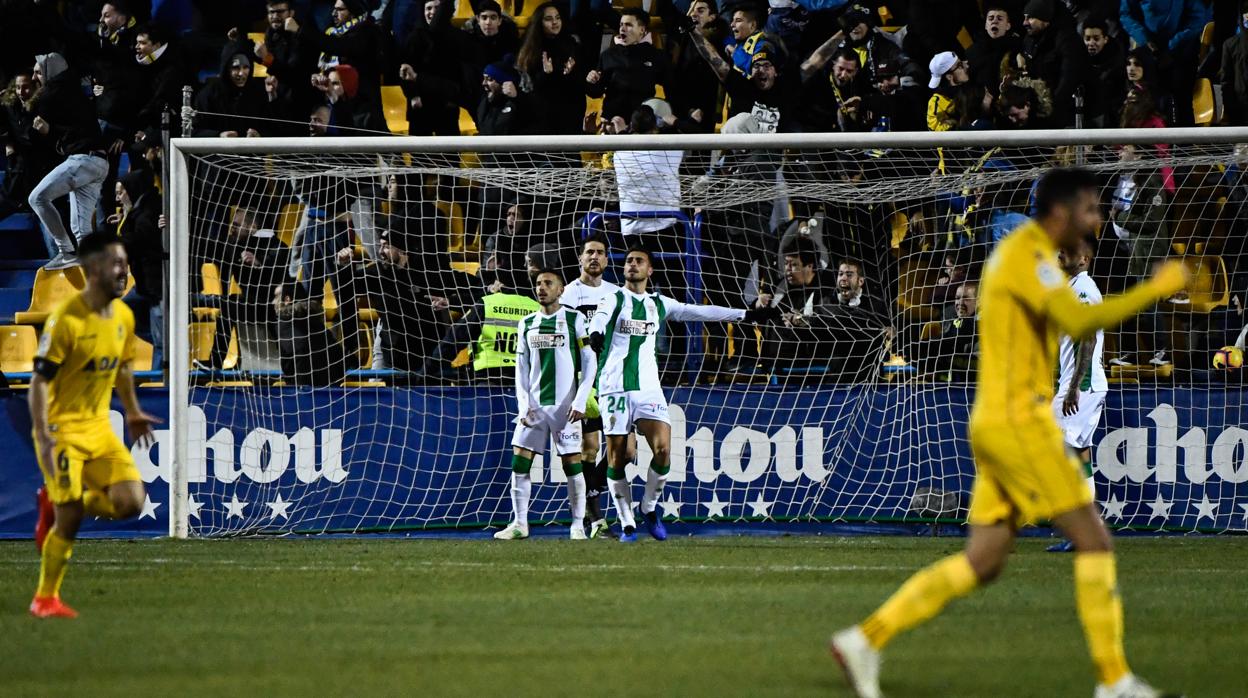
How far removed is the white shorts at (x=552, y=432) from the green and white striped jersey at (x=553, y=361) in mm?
50

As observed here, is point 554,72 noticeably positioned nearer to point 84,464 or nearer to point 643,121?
point 643,121

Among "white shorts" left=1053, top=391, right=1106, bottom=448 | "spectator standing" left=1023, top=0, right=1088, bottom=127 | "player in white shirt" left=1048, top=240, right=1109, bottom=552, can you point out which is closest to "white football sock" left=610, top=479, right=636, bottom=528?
"player in white shirt" left=1048, top=240, right=1109, bottom=552

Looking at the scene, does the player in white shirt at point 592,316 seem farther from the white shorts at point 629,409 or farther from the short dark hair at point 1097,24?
the short dark hair at point 1097,24

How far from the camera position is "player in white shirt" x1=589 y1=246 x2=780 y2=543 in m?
12.7

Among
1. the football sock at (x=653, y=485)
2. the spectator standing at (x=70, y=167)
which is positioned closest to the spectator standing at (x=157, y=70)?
the spectator standing at (x=70, y=167)

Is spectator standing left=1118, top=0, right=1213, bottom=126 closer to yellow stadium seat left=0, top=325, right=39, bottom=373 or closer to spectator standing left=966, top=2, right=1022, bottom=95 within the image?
spectator standing left=966, top=2, right=1022, bottom=95

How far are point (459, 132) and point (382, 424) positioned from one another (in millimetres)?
4526

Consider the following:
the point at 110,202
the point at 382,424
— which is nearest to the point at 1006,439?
the point at 382,424

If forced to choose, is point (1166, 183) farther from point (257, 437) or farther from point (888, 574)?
point (257, 437)

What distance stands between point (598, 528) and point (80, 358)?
18.7 feet

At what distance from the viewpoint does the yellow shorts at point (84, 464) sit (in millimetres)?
8180

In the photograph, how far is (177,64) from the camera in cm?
1711

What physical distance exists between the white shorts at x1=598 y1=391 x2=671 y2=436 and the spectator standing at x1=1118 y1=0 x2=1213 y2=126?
583 centimetres

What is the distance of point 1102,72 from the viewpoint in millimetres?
14625
